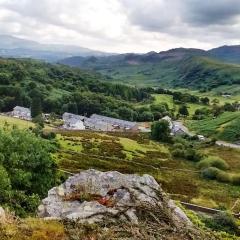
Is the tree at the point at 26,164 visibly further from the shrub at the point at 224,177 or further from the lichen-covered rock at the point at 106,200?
the shrub at the point at 224,177

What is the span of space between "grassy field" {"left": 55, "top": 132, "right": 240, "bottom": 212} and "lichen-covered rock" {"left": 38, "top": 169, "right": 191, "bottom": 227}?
46.3 metres

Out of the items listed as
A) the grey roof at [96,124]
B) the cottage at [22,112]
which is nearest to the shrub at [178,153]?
the grey roof at [96,124]

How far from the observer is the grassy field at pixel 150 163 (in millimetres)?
81875

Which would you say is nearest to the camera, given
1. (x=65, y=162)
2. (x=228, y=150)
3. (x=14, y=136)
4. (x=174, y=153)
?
(x=14, y=136)

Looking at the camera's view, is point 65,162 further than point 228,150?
No

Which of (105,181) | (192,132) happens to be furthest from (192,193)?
(192,132)

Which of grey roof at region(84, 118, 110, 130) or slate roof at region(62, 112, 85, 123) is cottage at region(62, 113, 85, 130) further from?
grey roof at region(84, 118, 110, 130)

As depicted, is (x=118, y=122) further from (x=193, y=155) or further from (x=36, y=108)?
(x=193, y=155)

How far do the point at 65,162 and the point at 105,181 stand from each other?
210 ft

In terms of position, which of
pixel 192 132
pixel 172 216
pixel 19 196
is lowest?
pixel 192 132

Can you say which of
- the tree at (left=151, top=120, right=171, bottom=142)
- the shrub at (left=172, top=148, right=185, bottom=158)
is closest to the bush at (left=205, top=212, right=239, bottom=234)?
the shrub at (left=172, top=148, right=185, bottom=158)

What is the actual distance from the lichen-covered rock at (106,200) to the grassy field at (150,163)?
46269 millimetres

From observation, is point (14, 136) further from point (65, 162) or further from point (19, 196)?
point (65, 162)

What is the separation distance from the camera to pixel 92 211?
2136 centimetres
